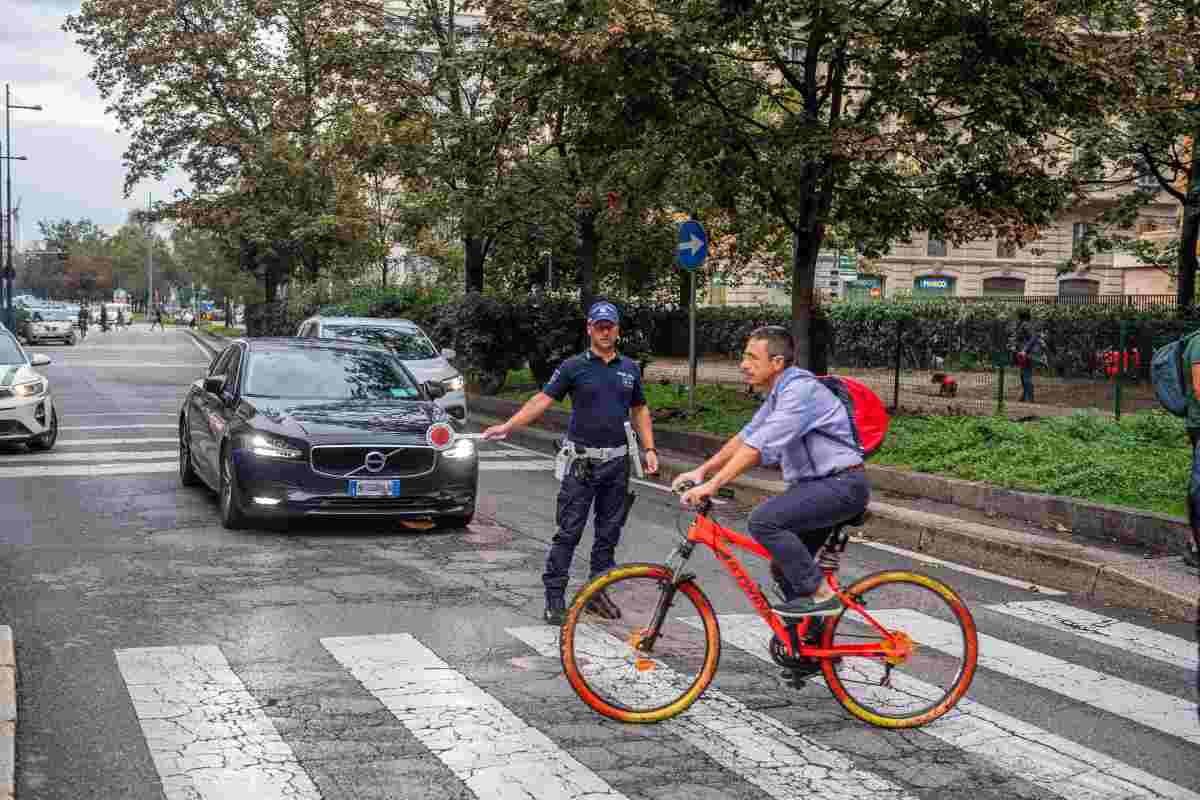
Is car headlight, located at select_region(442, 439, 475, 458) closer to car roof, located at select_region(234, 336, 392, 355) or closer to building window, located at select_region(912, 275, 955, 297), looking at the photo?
car roof, located at select_region(234, 336, 392, 355)

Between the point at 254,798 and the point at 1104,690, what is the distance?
3.94 m

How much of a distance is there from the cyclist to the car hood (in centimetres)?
516

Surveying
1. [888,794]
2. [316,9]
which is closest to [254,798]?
[888,794]

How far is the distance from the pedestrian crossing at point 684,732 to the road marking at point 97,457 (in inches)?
345

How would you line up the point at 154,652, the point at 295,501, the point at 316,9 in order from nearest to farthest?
the point at 154,652 < the point at 295,501 < the point at 316,9

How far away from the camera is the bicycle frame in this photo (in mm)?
5598

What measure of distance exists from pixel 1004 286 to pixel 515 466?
167 ft

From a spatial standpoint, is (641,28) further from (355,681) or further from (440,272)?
(440,272)

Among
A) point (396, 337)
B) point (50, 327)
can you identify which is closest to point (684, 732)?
point (396, 337)

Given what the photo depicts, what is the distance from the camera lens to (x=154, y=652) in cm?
672

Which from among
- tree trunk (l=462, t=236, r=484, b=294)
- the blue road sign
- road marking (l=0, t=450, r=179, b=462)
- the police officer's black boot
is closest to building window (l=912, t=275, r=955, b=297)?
tree trunk (l=462, t=236, r=484, b=294)

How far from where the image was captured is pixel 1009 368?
706 inches

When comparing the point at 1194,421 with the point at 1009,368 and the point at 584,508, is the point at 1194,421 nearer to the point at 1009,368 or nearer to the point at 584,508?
the point at 584,508

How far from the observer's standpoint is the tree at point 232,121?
4147cm
